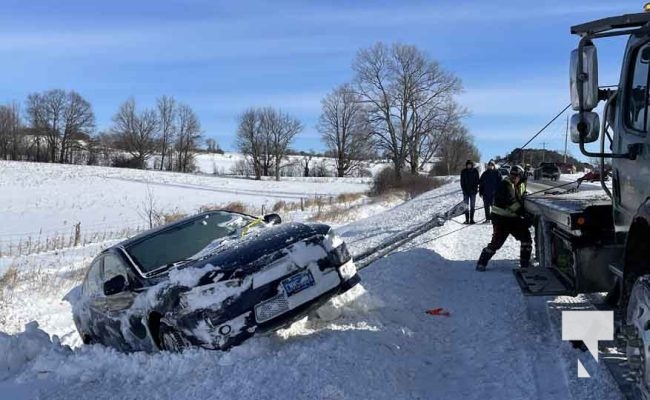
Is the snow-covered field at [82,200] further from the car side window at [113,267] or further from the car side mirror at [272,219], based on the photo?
the car side mirror at [272,219]

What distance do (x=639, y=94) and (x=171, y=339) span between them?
14.8 feet

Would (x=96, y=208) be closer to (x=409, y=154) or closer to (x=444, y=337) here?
(x=444, y=337)

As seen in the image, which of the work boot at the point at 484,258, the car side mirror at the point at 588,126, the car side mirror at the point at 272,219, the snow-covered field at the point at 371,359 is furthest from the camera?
the work boot at the point at 484,258

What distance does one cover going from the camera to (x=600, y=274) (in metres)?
5.19

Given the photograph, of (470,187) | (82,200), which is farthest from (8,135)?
(470,187)

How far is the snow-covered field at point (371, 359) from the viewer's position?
4.60 m

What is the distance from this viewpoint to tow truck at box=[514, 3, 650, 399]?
3.75 meters

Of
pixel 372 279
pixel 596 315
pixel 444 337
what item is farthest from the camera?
pixel 372 279

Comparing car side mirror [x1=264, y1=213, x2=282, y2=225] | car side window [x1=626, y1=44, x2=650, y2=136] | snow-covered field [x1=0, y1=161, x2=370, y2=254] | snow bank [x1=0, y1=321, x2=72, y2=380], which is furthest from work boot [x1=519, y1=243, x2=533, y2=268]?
snow-covered field [x1=0, y1=161, x2=370, y2=254]

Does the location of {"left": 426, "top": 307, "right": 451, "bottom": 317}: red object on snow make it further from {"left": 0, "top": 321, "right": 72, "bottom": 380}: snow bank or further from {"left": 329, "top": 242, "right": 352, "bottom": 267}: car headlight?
{"left": 0, "top": 321, "right": 72, "bottom": 380}: snow bank

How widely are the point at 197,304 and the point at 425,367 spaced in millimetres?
2155

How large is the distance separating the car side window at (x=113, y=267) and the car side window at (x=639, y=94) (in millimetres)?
5025

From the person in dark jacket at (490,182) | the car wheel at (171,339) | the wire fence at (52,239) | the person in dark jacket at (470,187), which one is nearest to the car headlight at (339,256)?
the car wheel at (171,339)

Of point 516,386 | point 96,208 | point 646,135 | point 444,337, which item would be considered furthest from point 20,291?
point 96,208
